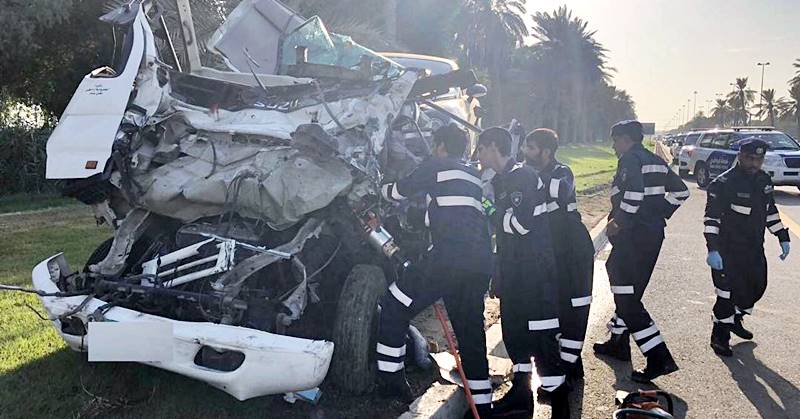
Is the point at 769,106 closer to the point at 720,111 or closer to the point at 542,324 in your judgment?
the point at 720,111

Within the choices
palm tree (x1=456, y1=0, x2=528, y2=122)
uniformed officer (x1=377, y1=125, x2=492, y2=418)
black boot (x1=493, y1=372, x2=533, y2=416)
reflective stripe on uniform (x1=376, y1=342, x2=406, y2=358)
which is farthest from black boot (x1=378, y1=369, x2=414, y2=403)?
palm tree (x1=456, y1=0, x2=528, y2=122)

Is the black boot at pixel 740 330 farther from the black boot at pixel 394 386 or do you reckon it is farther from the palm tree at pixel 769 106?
the palm tree at pixel 769 106

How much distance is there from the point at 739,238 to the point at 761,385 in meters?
1.24

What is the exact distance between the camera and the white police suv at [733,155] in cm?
1786

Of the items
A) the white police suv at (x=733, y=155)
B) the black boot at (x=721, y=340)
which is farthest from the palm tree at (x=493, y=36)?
the black boot at (x=721, y=340)

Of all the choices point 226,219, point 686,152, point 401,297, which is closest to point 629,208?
point 401,297

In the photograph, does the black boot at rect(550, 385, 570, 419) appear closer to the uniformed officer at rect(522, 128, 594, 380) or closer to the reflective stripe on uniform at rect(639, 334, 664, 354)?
the uniformed officer at rect(522, 128, 594, 380)

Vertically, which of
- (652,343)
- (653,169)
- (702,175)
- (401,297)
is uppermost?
(653,169)

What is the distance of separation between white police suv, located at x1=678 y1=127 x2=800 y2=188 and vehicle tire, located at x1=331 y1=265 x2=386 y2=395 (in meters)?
14.4

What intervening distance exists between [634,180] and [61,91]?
16.2 meters

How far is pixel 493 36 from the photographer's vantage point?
4247cm

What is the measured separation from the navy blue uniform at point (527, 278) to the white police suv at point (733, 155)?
543 inches

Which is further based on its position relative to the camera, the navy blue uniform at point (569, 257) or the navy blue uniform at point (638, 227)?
the navy blue uniform at point (638, 227)

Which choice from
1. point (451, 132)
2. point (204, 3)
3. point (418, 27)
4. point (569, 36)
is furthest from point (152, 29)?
point (569, 36)
